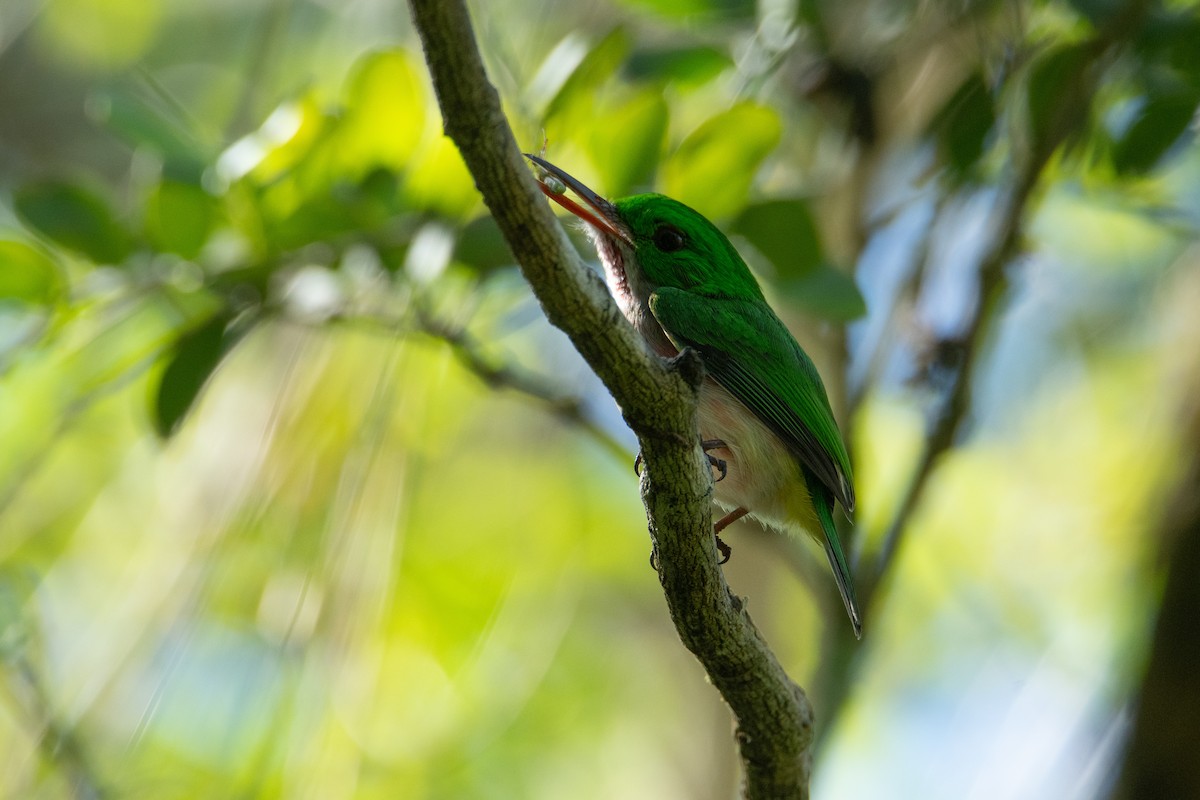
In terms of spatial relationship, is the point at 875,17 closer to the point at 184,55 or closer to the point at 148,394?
the point at 148,394

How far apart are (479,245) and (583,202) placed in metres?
0.67

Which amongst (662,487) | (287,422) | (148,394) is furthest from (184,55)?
(662,487)

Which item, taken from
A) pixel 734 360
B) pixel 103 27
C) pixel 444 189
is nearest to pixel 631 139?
pixel 444 189

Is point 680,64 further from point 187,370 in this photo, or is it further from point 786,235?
point 187,370

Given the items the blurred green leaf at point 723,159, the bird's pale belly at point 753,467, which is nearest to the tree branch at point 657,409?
the bird's pale belly at point 753,467

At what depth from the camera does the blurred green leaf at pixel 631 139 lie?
315cm

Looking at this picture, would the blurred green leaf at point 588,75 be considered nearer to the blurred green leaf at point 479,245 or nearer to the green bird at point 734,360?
the green bird at point 734,360

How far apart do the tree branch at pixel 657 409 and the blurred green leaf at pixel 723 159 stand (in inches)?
45.5

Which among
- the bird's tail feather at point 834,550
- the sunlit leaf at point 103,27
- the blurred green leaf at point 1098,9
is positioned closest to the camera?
the bird's tail feather at point 834,550

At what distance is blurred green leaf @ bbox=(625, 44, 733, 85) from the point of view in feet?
11.2

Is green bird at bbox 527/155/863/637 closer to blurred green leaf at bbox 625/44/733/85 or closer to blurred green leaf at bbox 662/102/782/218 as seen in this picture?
blurred green leaf at bbox 662/102/782/218

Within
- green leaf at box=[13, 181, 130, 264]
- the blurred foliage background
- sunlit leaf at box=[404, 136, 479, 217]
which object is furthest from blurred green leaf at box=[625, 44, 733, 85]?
green leaf at box=[13, 181, 130, 264]

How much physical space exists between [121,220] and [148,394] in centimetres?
50

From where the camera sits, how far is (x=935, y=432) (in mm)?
4062
